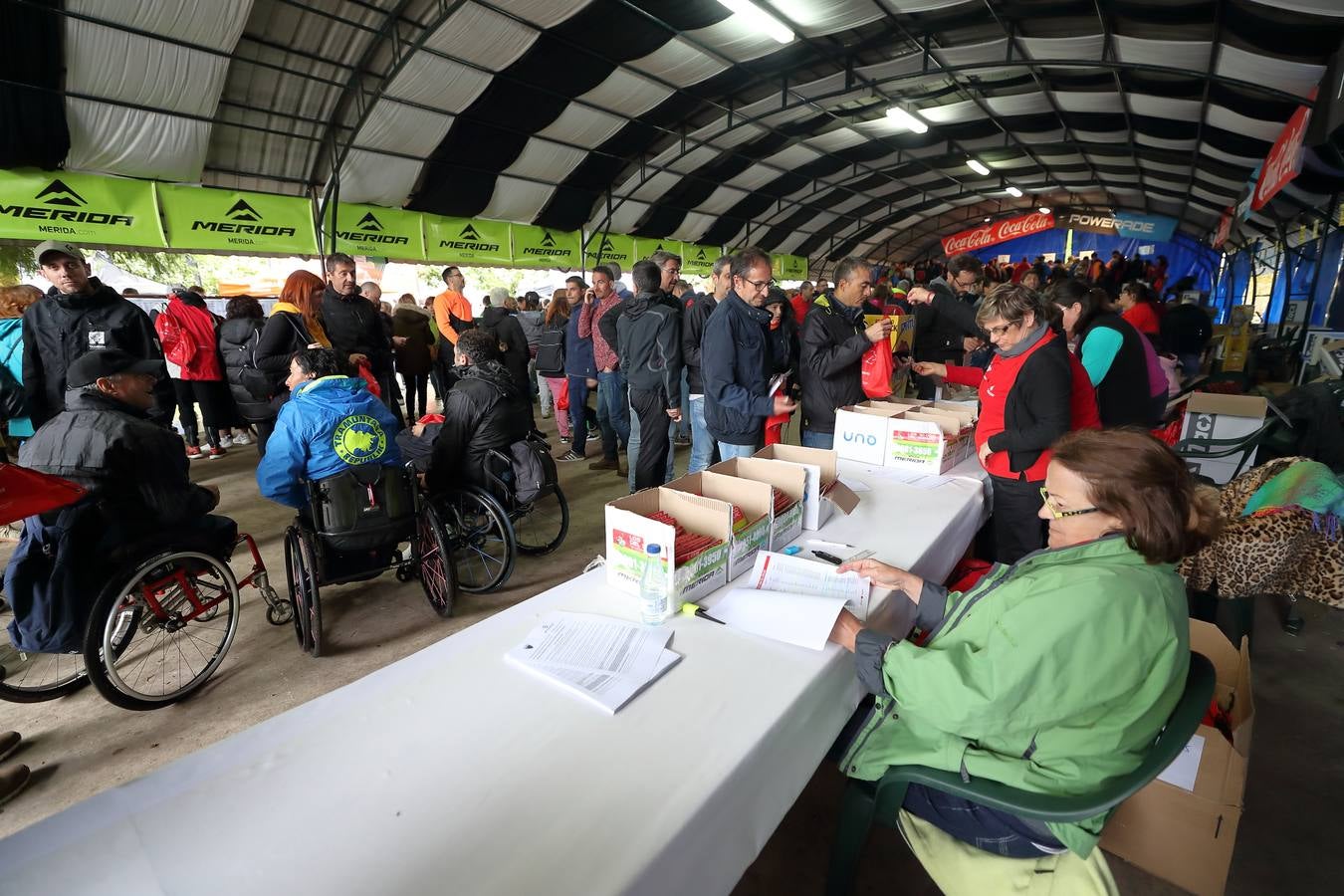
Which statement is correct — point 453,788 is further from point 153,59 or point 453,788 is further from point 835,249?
point 835,249

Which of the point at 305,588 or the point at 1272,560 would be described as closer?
the point at 1272,560

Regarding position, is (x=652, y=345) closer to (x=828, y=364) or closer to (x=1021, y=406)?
(x=828, y=364)

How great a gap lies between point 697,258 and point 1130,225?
11262mm

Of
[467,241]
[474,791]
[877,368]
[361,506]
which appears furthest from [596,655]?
[467,241]

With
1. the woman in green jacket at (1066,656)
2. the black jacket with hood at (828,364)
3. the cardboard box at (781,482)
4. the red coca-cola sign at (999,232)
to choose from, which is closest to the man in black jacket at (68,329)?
the cardboard box at (781,482)

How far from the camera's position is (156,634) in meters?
2.67

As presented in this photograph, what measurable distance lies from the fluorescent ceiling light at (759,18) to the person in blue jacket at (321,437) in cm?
523

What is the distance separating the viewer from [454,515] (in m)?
2.89

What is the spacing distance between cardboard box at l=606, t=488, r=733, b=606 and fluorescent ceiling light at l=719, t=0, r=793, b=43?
5.76m

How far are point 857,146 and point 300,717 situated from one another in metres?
13.9

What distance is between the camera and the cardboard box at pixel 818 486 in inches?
70.0

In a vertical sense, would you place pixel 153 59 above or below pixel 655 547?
above

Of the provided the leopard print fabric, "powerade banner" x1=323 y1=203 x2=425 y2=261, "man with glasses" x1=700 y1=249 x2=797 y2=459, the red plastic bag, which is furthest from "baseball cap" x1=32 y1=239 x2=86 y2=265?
"powerade banner" x1=323 y1=203 x2=425 y2=261

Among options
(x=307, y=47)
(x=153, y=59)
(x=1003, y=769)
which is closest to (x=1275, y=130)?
(x=1003, y=769)
